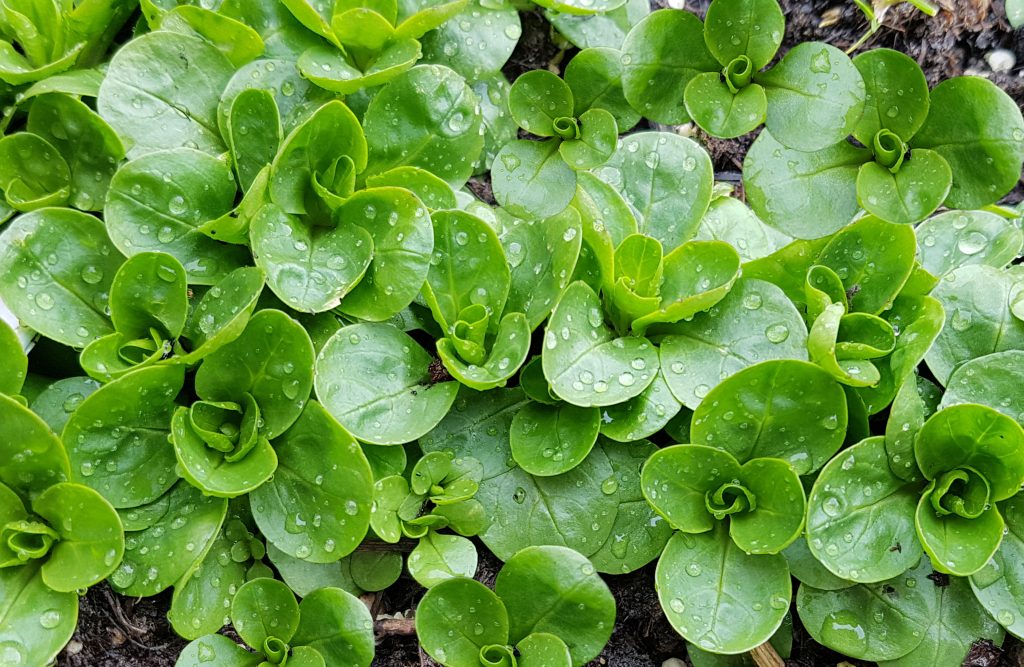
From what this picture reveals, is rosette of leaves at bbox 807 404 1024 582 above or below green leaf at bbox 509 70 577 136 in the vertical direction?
below

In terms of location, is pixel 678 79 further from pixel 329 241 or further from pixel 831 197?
pixel 329 241

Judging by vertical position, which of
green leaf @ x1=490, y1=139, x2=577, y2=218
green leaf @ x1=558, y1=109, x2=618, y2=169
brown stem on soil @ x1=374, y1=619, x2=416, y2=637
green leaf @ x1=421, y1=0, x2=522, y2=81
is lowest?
brown stem on soil @ x1=374, y1=619, x2=416, y2=637

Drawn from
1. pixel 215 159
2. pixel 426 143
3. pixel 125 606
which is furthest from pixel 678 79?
pixel 125 606

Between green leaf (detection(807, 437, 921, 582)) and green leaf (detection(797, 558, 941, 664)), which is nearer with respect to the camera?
green leaf (detection(807, 437, 921, 582))

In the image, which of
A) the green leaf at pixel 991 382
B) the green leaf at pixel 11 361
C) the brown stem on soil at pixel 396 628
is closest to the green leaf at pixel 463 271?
the brown stem on soil at pixel 396 628

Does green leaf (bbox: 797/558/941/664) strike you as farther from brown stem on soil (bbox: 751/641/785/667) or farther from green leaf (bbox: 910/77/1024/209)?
green leaf (bbox: 910/77/1024/209)

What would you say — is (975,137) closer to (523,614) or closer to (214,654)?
(523,614)

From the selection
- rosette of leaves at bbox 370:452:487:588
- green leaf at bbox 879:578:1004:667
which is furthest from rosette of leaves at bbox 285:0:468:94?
green leaf at bbox 879:578:1004:667
